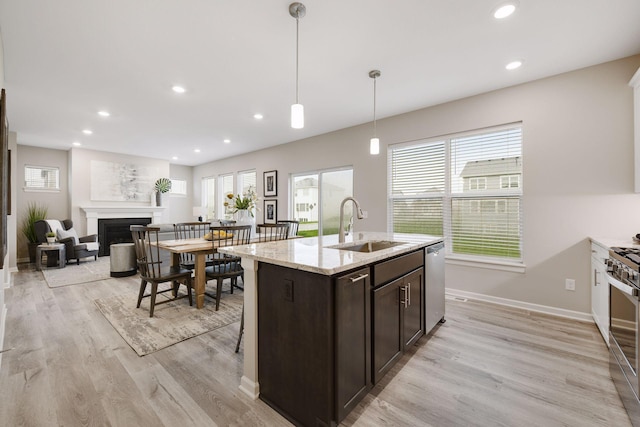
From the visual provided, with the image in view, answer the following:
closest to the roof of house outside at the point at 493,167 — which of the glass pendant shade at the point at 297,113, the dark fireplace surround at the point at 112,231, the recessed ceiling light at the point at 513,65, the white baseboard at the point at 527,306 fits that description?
the recessed ceiling light at the point at 513,65

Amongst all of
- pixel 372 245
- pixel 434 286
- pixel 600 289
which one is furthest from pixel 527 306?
pixel 372 245

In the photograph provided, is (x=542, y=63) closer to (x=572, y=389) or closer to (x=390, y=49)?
(x=390, y=49)

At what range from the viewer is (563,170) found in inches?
120

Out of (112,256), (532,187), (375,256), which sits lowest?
(112,256)

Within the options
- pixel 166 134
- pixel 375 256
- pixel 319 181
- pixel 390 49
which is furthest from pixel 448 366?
pixel 166 134

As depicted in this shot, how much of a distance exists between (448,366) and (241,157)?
261 inches

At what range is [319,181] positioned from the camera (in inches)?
220

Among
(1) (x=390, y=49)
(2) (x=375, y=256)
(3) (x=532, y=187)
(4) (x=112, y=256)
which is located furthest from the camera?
(4) (x=112, y=256)

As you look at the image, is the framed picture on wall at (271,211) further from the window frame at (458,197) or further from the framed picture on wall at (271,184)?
the window frame at (458,197)

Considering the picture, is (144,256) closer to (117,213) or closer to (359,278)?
(359,278)

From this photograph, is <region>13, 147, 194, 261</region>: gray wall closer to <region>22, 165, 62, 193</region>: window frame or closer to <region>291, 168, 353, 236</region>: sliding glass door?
<region>22, 165, 62, 193</region>: window frame

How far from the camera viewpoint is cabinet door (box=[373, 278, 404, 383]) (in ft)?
5.77

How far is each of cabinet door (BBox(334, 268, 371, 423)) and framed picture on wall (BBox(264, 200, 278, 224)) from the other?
4.89m

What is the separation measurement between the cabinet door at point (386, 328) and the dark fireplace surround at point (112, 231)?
750cm
